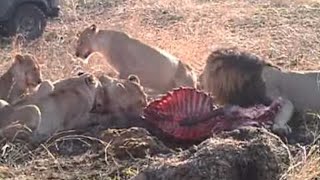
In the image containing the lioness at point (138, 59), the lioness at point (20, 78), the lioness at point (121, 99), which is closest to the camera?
the lioness at point (121, 99)

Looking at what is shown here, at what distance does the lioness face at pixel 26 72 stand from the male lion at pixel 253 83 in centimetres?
198

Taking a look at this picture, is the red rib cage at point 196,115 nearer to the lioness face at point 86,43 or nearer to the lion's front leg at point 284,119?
the lion's front leg at point 284,119

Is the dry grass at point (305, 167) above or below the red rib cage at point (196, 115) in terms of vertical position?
above

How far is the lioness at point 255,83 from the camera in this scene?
740 centimetres

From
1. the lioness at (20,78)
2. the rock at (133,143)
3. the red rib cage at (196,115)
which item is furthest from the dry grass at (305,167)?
the lioness at (20,78)

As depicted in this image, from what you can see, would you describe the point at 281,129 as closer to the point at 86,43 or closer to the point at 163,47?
the point at 86,43

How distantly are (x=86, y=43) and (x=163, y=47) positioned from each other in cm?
119

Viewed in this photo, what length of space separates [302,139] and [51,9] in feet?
26.5

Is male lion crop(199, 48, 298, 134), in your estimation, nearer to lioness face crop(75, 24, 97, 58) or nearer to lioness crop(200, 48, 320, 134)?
lioness crop(200, 48, 320, 134)

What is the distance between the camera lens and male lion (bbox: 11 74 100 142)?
755 cm

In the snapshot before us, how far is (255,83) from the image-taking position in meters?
7.45

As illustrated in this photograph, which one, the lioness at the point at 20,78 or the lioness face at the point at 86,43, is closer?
the lioness at the point at 20,78

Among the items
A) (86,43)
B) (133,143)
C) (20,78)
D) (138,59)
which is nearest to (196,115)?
(133,143)

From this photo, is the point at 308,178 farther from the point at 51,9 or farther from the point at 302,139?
the point at 51,9
